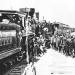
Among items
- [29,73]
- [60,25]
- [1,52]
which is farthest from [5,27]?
[60,25]

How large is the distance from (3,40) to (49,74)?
20.9 ft

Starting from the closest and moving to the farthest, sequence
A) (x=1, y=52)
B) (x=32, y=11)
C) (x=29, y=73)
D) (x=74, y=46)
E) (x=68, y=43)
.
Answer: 1. (x=29, y=73)
2. (x=1, y=52)
3. (x=74, y=46)
4. (x=68, y=43)
5. (x=32, y=11)

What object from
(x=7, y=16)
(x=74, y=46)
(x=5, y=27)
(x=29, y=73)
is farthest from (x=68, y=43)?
(x=29, y=73)

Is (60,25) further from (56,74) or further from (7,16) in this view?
(56,74)

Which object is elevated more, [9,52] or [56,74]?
[9,52]

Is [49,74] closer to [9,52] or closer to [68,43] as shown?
[9,52]

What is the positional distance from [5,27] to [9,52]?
9.85ft

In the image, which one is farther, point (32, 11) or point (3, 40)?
point (32, 11)

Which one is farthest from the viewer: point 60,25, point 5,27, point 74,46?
point 60,25

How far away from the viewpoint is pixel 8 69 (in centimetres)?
2609

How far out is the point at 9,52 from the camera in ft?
81.4

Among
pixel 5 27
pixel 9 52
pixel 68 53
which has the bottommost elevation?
pixel 68 53

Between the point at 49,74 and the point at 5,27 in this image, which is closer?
the point at 5,27

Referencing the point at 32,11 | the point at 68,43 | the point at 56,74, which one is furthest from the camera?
the point at 32,11
